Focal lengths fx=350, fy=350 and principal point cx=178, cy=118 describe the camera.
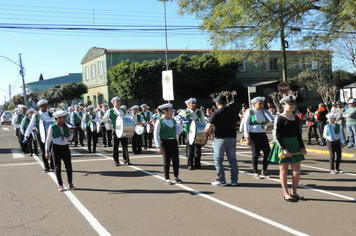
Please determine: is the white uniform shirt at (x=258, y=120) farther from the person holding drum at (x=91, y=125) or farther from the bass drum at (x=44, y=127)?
the person holding drum at (x=91, y=125)

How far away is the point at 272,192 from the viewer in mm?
6828

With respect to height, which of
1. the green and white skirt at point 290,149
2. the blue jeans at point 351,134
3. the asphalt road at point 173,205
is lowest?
the asphalt road at point 173,205

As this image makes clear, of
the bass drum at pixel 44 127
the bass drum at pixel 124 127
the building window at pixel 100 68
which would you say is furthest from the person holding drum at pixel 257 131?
the building window at pixel 100 68

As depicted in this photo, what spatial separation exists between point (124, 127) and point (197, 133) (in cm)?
241

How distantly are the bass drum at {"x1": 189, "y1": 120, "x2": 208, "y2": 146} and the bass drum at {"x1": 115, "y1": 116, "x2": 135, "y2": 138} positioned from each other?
6.78 feet

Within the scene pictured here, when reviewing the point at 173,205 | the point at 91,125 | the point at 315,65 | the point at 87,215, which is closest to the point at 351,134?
the point at 173,205

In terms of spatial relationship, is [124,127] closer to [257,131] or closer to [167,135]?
[167,135]

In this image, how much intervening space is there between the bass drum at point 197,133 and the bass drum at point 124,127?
6.78 feet

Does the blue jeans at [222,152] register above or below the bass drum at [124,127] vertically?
below

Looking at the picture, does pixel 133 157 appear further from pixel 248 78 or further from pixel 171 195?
pixel 248 78

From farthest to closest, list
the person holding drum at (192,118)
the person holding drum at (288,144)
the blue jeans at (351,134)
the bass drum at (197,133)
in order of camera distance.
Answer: the blue jeans at (351,134)
the person holding drum at (192,118)
the bass drum at (197,133)
the person holding drum at (288,144)

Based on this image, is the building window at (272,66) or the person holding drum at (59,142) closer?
the person holding drum at (59,142)

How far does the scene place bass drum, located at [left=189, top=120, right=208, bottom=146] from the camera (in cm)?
889

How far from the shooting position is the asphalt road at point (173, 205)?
195 inches
